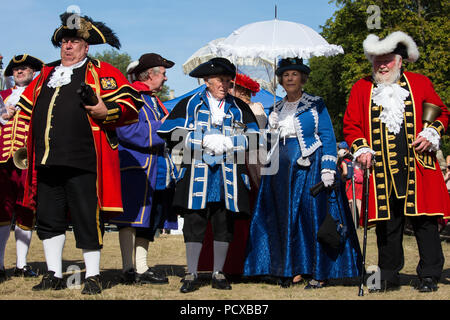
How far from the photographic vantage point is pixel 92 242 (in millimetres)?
5254

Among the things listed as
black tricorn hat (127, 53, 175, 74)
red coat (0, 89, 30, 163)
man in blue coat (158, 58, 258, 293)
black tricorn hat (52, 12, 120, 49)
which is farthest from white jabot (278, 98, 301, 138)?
red coat (0, 89, 30, 163)

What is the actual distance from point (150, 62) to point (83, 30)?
122 cm

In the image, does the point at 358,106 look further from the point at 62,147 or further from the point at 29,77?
the point at 29,77

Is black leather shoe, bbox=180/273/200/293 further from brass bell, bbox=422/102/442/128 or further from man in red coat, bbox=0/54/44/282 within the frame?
brass bell, bbox=422/102/442/128

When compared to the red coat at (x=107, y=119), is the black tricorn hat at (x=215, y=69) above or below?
above

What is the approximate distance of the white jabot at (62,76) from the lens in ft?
17.4

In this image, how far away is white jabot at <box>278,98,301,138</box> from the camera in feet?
19.8

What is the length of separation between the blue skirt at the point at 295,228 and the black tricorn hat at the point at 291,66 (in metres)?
0.66

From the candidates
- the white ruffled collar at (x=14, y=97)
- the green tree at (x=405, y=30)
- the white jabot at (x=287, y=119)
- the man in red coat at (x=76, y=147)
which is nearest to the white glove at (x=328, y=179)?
the white jabot at (x=287, y=119)

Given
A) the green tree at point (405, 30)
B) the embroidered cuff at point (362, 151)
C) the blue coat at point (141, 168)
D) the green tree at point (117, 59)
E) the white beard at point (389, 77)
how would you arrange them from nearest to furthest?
the embroidered cuff at point (362, 151), the white beard at point (389, 77), the blue coat at point (141, 168), the green tree at point (405, 30), the green tree at point (117, 59)

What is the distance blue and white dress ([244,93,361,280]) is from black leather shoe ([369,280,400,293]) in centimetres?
29

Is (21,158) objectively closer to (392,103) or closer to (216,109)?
(216,109)

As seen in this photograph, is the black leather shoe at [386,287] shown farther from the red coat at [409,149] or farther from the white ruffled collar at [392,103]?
the white ruffled collar at [392,103]
